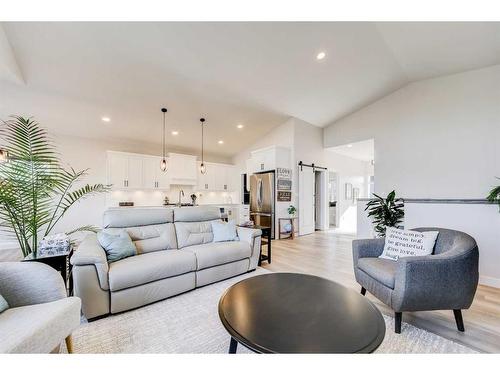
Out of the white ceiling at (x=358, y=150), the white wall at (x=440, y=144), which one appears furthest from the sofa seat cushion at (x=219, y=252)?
the white ceiling at (x=358, y=150)

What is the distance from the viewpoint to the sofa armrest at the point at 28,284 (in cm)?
138

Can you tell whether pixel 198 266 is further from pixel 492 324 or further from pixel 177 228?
pixel 492 324

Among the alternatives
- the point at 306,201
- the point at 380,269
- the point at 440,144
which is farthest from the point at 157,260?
the point at 440,144

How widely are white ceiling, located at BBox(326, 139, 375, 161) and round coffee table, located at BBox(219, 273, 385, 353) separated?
17.1ft

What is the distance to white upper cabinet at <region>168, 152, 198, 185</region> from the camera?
245 inches

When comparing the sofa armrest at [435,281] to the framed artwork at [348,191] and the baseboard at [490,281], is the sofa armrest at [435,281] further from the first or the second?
the framed artwork at [348,191]

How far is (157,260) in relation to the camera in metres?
2.29

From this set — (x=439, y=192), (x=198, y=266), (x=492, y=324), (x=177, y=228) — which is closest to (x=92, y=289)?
(x=198, y=266)

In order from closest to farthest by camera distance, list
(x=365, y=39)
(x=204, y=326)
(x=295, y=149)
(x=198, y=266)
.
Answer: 1. (x=204, y=326)
2. (x=198, y=266)
3. (x=365, y=39)
4. (x=295, y=149)

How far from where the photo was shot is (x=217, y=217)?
352 cm

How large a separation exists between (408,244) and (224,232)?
2.22 m

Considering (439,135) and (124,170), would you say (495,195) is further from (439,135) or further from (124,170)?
(124,170)

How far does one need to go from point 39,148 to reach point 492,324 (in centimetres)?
423

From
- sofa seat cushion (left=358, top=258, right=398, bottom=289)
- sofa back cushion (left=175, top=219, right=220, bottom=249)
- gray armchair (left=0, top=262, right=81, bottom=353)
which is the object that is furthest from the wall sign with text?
gray armchair (left=0, top=262, right=81, bottom=353)
